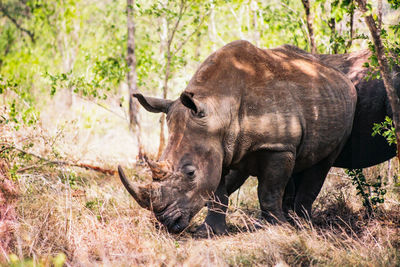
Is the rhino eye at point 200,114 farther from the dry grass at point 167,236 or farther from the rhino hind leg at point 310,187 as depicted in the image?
the rhino hind leg at point 310,187

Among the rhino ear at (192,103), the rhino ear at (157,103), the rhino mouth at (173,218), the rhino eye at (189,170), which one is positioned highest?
the rhino ear at (192,103)

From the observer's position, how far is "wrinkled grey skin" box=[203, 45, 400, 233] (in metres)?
6.48

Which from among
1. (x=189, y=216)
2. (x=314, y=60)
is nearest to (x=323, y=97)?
(x=314, y=60)

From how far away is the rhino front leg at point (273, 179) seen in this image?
18.5 feet

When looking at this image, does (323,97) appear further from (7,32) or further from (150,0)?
(7,32)

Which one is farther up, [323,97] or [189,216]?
[323,97]

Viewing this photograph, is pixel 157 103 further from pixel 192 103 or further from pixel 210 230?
pixel 210 230

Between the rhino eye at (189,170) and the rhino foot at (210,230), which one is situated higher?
the rhino eye at (189,170)

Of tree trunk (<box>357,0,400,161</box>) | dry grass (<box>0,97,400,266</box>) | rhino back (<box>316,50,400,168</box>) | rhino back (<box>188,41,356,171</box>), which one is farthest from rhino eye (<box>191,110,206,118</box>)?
rhino back (<box>316,50,400,168</box>)

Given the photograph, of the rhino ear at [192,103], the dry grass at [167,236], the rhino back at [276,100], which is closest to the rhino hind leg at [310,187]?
the dry grass at [167,236]

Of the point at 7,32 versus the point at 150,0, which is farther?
the point at 7,32

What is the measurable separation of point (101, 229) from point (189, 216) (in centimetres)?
94

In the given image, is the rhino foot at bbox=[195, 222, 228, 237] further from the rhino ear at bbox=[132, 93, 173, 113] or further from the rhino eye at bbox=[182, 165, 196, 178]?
the rhino ear at bbox=[132, 93, 173, 113]

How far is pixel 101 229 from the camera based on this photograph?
5352 millimetres
